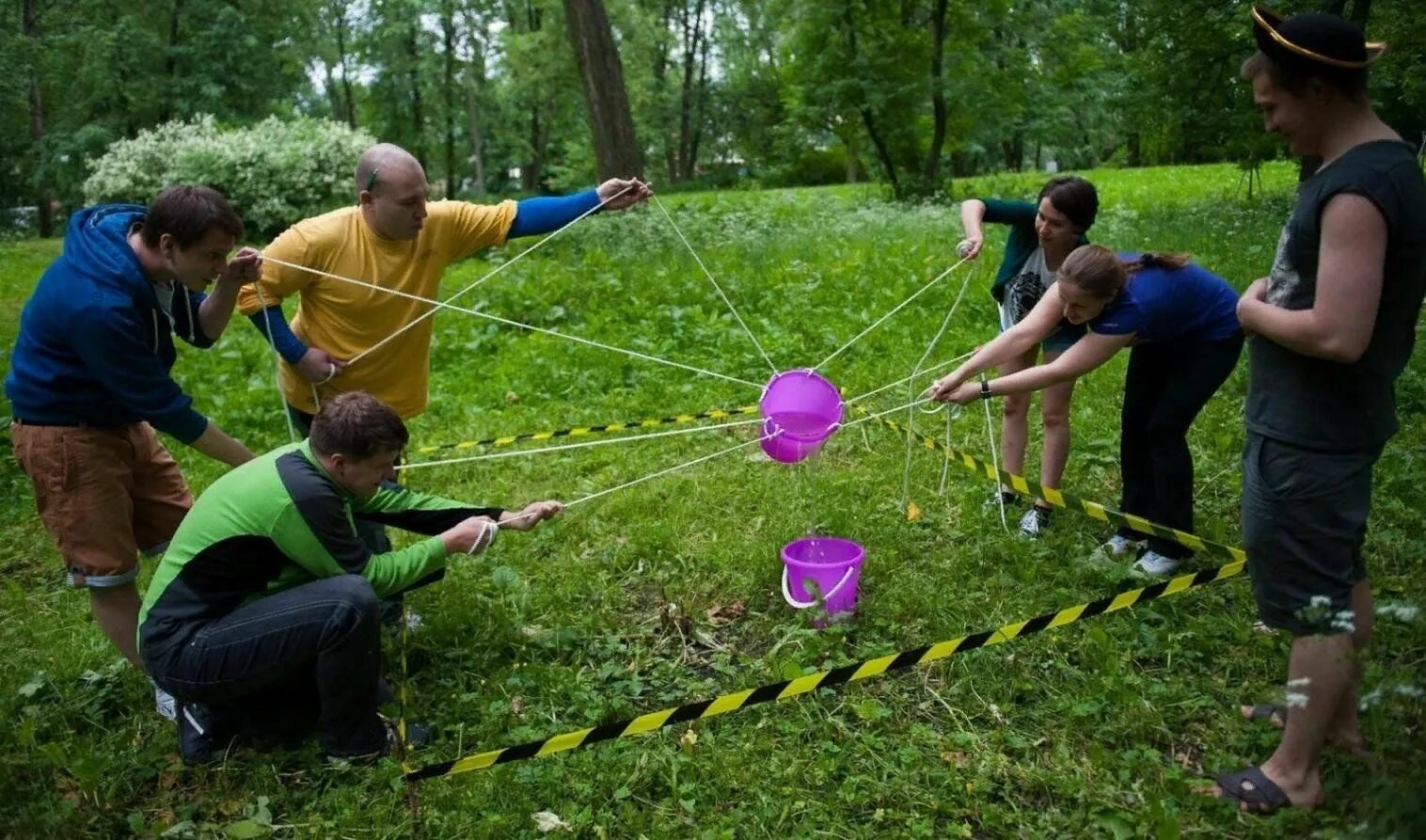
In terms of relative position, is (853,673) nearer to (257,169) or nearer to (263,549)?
(263,549)

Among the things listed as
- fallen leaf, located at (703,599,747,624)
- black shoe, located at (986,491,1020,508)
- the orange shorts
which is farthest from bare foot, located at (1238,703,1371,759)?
the orange shorts

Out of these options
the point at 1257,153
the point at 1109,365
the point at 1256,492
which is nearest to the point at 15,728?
the point at 1256,492

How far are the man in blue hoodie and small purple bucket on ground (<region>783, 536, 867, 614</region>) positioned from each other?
2086 mm

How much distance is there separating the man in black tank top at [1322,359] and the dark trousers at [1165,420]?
3.81 ft

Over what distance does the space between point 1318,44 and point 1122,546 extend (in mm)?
2419

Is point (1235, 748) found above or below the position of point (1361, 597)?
below

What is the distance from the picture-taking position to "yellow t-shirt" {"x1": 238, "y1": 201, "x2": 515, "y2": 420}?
3521 mm

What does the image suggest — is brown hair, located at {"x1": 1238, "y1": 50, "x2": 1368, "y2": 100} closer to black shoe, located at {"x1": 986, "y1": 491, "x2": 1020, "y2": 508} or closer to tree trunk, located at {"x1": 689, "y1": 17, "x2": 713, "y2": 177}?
black shoe, located at {"x1": 986, "y1": 491, "x2": 1020, "y2": 508}

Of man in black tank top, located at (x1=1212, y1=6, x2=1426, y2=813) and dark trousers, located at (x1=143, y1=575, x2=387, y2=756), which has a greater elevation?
man in black tank top, located at (x1=1212, y1=6, x2=1426, y2=813)

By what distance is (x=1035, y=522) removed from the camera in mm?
4258

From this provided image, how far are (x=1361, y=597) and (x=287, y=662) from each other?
3.04 m

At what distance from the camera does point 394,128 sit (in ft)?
109

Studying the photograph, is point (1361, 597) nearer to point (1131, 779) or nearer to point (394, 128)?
point (1131, 779)

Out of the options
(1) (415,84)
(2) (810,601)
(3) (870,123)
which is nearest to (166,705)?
(2) (810,601)
